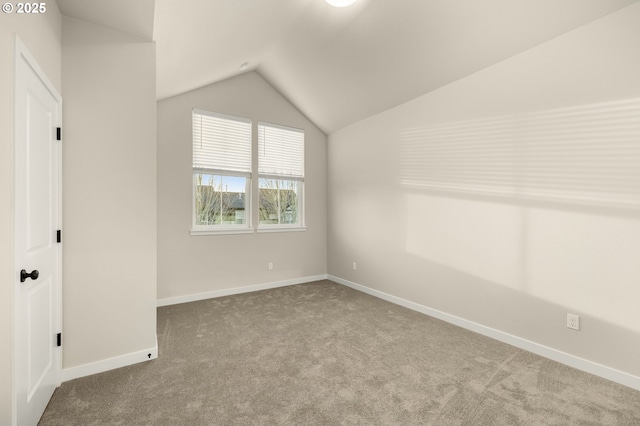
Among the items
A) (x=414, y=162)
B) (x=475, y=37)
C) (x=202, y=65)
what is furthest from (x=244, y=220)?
(x=475, y=37)

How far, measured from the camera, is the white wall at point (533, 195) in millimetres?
2254

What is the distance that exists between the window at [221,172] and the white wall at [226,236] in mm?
125

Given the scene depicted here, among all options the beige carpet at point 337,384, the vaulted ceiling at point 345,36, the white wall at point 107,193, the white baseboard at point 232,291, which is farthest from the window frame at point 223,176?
the white wall at point 107,193

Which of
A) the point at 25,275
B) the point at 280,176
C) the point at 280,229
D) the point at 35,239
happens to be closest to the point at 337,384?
the point at 25,275

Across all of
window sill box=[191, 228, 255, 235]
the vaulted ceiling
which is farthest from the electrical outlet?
window sill box=[191, 228, 255, 235]

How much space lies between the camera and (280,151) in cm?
491

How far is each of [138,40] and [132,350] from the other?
2.48 meters

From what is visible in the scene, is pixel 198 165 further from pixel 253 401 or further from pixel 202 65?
pixel 253 401

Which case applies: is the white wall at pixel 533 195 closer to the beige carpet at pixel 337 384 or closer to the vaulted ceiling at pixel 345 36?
the vaulted ceiling at pixel 345 36

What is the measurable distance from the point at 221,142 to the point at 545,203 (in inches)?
152

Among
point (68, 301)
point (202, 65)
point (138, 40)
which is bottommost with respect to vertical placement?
point (68, 301)

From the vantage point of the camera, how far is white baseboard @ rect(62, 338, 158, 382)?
7.39 ft

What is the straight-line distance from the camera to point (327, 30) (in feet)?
10.6

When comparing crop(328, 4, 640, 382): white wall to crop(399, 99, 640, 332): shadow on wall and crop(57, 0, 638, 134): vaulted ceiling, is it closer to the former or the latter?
crop(399, 99, 640, 332): shadow on wall
